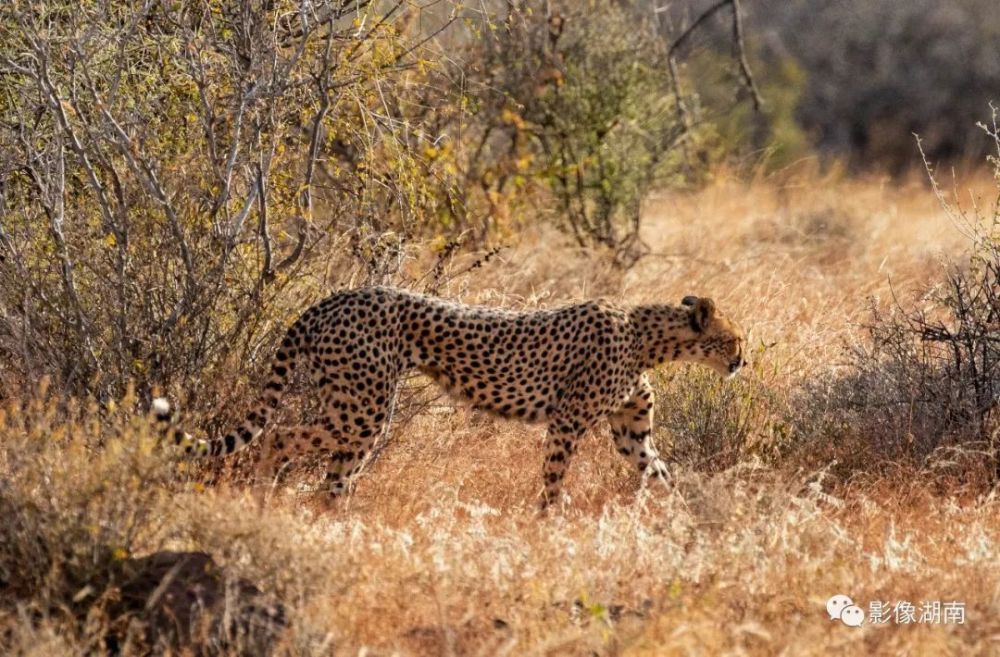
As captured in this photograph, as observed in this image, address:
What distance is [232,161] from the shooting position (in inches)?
219

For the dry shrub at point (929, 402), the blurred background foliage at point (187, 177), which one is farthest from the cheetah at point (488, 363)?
the dry shrub at point (929, 402)

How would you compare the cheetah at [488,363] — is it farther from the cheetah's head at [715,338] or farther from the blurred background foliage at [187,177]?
the blurred background foliage at [187,177]

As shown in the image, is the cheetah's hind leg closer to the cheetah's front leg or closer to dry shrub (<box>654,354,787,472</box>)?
the cheetah's front leg

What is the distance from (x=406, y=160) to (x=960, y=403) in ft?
8.19

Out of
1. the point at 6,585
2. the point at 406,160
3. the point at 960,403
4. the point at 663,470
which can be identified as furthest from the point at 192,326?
the point at 960,403

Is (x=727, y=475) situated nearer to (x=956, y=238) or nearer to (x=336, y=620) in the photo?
(x=336, y=620)

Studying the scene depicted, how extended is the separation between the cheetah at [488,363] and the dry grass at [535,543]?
21cm

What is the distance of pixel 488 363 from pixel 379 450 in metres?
0.58

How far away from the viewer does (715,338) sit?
6.51 meters

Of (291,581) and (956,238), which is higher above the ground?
(956,238)

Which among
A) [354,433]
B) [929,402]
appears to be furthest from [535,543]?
[929,402]

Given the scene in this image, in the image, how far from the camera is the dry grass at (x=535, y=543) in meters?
4.40

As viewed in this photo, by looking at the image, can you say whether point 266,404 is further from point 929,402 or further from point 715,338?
point 929,402

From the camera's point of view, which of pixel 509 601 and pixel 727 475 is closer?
pixel 509 601
